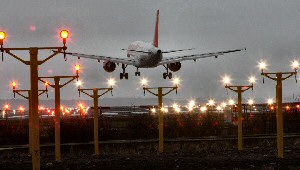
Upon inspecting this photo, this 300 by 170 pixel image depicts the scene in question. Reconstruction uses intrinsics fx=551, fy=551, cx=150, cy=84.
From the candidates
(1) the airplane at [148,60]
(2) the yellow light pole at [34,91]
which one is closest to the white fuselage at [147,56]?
(1) the airplane at [148,60]

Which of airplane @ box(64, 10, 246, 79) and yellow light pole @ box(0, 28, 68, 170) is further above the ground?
airplane @ box(64, 10, 246, 79)

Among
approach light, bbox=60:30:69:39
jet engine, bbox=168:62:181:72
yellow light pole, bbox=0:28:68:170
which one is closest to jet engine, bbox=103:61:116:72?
jet engine, bbox=168:62:181:72

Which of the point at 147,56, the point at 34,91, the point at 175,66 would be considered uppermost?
the point at 147,56

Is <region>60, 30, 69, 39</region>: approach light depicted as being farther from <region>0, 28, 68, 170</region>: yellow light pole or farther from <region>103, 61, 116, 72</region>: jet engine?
<region>103, 61, 116, 72</region>: jet engine

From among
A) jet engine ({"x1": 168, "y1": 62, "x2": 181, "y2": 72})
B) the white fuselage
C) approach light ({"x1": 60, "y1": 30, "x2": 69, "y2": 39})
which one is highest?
the white fuselage

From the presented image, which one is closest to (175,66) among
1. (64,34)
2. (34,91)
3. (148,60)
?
(148,60)

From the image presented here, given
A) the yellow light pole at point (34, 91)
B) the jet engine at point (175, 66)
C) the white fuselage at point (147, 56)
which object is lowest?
the yellow light pole at point (34, 91)

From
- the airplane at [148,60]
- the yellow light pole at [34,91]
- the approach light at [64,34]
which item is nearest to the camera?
the approach light at [64,34]

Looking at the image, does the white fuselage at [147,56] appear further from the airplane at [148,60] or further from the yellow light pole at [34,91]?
the yellow light pole at [34,91]

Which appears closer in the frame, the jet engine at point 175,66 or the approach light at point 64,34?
the approach light at point 64,34

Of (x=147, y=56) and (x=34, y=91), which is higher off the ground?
(x=147, y=56)

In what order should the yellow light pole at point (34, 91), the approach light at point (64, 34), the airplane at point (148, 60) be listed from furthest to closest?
1. the airplane at point (148, 60)
2. the yellow light pole at point (34, 91)
3. the approach light at point (64, 34)

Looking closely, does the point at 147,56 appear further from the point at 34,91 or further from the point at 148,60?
the point at 34,91

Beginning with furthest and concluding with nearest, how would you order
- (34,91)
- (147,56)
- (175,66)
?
(175,66) → (147,56) → (34,91)
